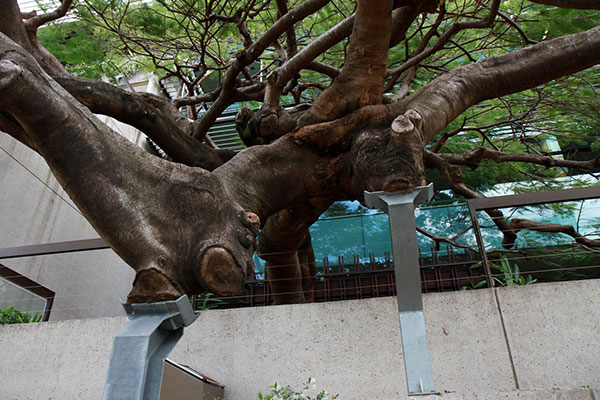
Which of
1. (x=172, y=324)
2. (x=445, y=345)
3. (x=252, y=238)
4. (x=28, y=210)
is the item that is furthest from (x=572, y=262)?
(x=28, y=210)

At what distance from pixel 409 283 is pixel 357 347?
1992 millimetres

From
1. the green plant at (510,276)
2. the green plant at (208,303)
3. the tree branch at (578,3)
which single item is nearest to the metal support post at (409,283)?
the tree branch at (578,3)

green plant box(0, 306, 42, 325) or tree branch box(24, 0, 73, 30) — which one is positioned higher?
tree branch box(24, 0, 73, 30)

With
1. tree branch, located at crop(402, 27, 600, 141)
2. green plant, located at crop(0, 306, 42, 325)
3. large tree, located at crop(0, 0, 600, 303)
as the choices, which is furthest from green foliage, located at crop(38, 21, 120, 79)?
tree branch, located at crop(402, 27, 600, 141)

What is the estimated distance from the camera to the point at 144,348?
1.62m

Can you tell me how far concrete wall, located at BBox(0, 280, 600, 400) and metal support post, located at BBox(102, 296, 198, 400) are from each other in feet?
7.51

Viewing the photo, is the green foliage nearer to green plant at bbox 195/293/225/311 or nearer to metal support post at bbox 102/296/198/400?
green plant at bbox 195/293/225/311

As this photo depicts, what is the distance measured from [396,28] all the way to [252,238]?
302cm

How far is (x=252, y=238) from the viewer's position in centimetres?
253

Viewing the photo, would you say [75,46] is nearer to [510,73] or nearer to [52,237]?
[52,237]

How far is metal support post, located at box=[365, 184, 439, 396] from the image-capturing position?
6.17 ft

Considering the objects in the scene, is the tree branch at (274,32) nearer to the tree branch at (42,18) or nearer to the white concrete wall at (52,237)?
the tree branch at (42,18)

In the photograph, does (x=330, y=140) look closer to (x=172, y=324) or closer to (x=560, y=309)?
(x=172, y=324)

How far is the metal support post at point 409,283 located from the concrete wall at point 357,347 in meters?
1.75
